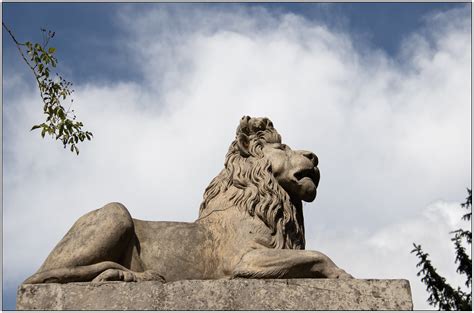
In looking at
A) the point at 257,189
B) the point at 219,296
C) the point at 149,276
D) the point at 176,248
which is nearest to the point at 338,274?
the point at 219,296

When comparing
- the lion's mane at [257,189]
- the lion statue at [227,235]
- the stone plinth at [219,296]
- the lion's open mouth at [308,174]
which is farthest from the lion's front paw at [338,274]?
the lion's open mouth at [308,174]

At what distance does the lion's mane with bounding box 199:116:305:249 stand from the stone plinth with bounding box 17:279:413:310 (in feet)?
2.61

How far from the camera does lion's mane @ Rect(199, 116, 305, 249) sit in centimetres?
707

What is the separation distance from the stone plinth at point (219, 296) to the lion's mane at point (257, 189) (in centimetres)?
80

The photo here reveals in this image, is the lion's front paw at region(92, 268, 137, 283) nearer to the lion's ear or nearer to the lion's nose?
the lion's ear

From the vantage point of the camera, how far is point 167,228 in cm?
693

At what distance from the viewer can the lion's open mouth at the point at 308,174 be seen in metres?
7.48

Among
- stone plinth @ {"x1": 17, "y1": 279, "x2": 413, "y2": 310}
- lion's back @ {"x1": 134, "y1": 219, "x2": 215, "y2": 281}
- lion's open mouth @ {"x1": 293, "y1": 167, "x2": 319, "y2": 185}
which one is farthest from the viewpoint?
lion's open mouth @ {"x1": 293, "y1": 167, "x2": 319, "y2": 185}

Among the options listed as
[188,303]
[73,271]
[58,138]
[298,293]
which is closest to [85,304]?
[73,271]

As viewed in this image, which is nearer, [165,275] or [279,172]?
[165,275]

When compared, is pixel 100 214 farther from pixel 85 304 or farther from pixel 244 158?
pixel 244 158

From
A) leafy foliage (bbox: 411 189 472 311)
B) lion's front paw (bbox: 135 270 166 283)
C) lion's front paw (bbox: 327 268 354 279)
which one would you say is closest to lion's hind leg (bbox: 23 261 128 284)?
lion's front paw (bbox: 135 270 166 283)

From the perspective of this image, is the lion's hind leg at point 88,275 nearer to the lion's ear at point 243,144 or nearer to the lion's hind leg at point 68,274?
the lion's hind leg at point 68,274

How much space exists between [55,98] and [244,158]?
2198 millimetres
